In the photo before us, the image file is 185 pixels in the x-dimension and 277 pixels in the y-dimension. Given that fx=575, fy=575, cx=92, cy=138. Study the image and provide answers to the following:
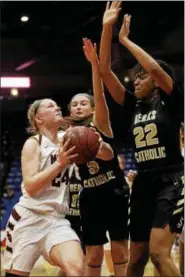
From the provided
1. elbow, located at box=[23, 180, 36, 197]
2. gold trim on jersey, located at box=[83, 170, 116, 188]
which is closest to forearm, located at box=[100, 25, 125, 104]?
gold trim on jersey, located at box=[83, 170, 116, 188]

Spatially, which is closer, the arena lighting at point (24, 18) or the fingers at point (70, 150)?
the fingers at point (70, 150)

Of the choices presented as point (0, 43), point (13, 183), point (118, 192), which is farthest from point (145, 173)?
point (13, 183)

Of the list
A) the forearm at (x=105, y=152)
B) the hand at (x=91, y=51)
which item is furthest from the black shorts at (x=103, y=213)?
the hand at (x=91, y=51)

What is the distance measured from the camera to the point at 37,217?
4238 mm

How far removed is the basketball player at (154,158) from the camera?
4.14 m

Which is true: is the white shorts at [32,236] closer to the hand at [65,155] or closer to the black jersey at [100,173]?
the hand at [65,155]

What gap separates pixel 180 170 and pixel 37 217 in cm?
→ 112

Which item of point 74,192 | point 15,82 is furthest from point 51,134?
point 15,82

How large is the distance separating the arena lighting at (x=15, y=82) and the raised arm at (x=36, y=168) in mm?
9777

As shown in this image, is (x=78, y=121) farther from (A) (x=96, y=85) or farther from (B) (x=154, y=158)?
(B) (x=154, y=158)

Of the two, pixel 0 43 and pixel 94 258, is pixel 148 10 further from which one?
pixel 94 258

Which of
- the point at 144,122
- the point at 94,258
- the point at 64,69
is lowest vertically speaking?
the point at 94,258

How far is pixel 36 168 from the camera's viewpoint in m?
4.23

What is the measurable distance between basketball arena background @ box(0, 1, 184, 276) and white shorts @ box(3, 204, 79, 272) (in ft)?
14.3
